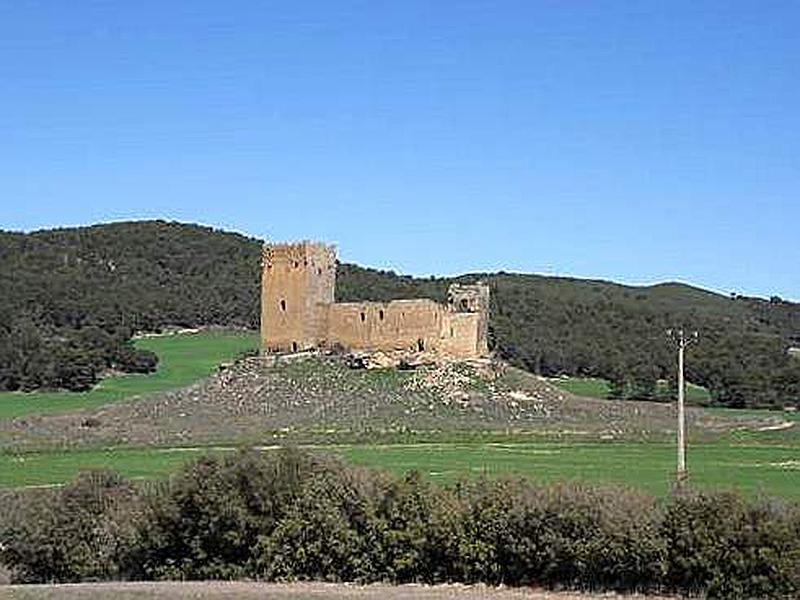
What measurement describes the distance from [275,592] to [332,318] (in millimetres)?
48192

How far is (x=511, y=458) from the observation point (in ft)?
176

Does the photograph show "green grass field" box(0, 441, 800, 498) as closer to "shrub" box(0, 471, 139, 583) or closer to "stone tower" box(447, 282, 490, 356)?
"shrub" box(0, 471, 139, 583)

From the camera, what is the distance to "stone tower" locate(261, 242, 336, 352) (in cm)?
7625

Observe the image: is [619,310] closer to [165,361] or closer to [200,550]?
[165,361]

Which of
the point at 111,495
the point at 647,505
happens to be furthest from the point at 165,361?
the point at 647,505

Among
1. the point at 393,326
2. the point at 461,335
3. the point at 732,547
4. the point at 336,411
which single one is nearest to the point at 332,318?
the point at 393,326

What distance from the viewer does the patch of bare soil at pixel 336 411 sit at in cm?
6612

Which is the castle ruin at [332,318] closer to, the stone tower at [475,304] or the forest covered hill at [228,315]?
the stone tower at [475,304]

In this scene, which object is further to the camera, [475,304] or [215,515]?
[475,304]

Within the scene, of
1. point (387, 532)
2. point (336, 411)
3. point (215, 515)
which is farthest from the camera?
point (336, 411)

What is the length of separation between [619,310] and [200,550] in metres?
105

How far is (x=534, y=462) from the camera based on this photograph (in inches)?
2007

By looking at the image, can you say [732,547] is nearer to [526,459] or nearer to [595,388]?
[526,459]

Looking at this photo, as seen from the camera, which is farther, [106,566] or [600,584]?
[106,566]
